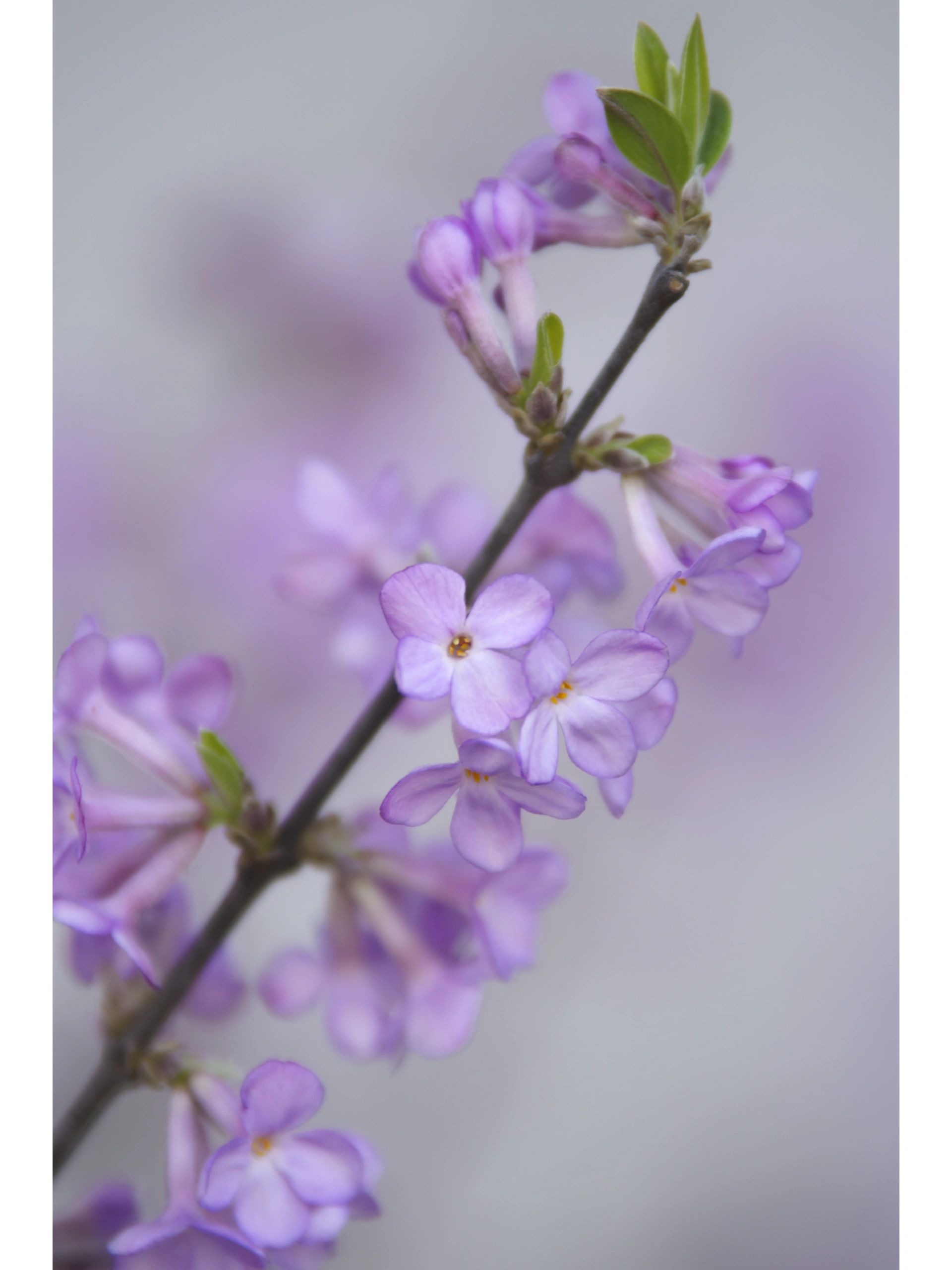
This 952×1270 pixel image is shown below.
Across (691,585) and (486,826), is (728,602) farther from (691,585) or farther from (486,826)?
(486,826)

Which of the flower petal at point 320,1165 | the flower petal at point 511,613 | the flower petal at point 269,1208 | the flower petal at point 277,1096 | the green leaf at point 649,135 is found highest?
the green leaf at point 649,135

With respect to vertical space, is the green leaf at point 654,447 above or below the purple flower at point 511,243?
below

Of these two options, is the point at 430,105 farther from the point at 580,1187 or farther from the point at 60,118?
the point at 580,1187

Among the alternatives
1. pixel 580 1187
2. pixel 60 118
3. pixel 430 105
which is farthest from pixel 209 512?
pixel 580 1187

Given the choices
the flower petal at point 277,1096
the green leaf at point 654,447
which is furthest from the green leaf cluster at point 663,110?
the flower petal at point 277,1096

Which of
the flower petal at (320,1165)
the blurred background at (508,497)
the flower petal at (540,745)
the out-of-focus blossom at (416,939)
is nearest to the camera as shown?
the flower petal at (540,745)

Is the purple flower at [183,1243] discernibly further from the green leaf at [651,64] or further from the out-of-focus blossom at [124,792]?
the green leaf at [651,64]
